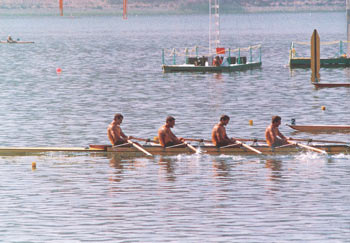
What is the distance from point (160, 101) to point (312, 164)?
31.8 meters

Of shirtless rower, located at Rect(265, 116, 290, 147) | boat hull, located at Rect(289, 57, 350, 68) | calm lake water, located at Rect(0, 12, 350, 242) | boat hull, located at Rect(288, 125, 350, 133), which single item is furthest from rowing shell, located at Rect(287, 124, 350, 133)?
boat hull, located at Rect(289, 57, 350, 68)

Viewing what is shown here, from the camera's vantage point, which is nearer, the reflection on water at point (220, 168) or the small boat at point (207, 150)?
the reflection on water at point (220, 168)

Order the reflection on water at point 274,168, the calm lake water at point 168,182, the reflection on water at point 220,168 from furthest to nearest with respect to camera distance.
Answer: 1. the reflection on water at point 220,168
2. the reflection on water at point 274,168
3. the calm lake water at point 168,182

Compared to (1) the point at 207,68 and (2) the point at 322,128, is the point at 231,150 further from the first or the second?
(1) the point at 207,68

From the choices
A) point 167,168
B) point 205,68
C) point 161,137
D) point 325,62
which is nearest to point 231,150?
point 161,137

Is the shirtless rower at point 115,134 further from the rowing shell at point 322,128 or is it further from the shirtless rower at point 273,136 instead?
the rowing shell at point 322,128

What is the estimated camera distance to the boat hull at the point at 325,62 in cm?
9828

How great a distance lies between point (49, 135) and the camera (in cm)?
5144

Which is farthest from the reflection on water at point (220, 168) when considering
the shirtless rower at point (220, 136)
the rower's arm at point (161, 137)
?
the rower's arm at point (161, 137)

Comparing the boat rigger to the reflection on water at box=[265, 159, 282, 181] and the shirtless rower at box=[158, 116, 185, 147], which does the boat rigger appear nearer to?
the shirtless rower at box=[158, 116, 185, 147]

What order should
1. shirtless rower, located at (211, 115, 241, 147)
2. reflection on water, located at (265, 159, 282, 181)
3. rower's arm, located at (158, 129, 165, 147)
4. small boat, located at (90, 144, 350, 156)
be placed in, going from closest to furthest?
reflection on water, located at (265, 159, 282, 181)
shirtless rower, located at (211, 115, 241, 147)
rower's arm, located at (158, 129, 165, 147)
small boat, located at (90, 144, 350, 156)

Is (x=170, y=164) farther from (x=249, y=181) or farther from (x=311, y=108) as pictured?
(x=311, y=108)

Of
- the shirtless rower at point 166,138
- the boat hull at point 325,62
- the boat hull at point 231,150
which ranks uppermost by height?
the shirtless rower at point 166,138

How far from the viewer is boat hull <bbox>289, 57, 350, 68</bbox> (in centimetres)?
9828
